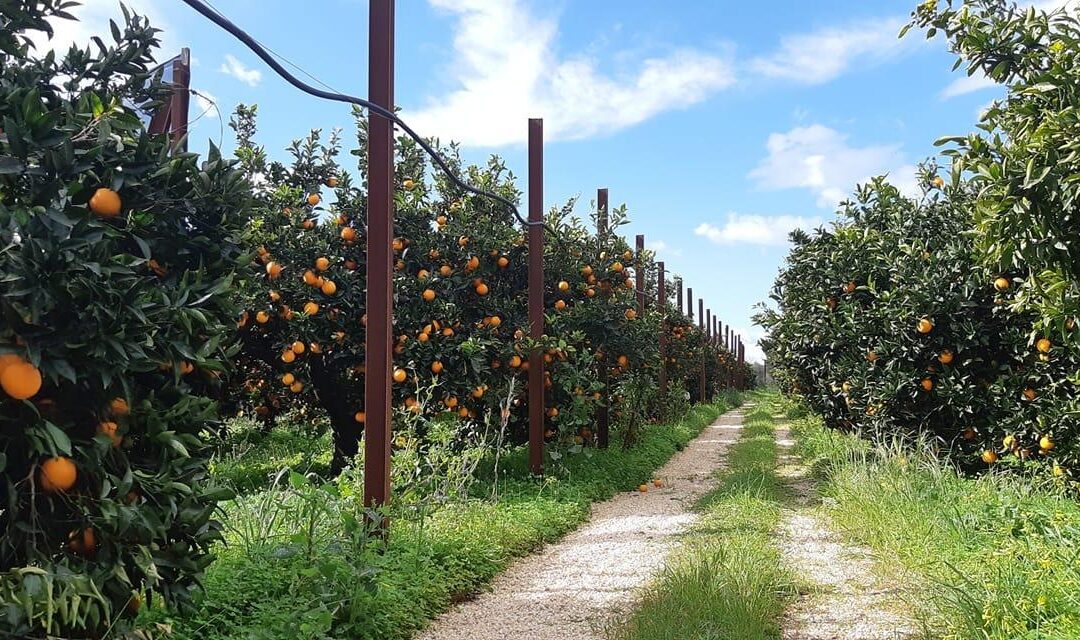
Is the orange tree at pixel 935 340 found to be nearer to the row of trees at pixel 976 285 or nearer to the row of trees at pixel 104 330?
the row of trees at pixel 976 285

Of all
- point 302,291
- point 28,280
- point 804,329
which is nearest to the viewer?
point 28,280

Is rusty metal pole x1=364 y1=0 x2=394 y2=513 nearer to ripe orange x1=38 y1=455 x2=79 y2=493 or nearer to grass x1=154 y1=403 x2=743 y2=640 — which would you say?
grass x1=154 y1=403 x2=743 y2=640

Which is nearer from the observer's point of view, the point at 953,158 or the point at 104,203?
the point at 104,203

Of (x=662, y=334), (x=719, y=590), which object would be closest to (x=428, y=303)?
(x=719, y=590)

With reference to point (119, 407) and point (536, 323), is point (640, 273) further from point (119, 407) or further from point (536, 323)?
point (119, 407)

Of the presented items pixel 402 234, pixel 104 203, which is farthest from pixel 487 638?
pixel 402 234

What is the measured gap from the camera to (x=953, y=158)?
4.50 meters

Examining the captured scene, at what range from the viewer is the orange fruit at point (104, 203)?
268 cm

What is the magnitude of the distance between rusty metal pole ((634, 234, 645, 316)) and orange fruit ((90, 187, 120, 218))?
281 inches

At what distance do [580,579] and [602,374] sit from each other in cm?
492

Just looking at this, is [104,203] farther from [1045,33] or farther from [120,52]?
[1045,33]

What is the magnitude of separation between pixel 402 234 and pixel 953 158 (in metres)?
5.05

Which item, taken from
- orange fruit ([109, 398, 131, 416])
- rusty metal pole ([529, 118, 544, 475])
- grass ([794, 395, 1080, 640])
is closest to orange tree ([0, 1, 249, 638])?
orange fruit ([109, 398, 131, 416])

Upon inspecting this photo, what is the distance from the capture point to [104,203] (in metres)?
2.69
